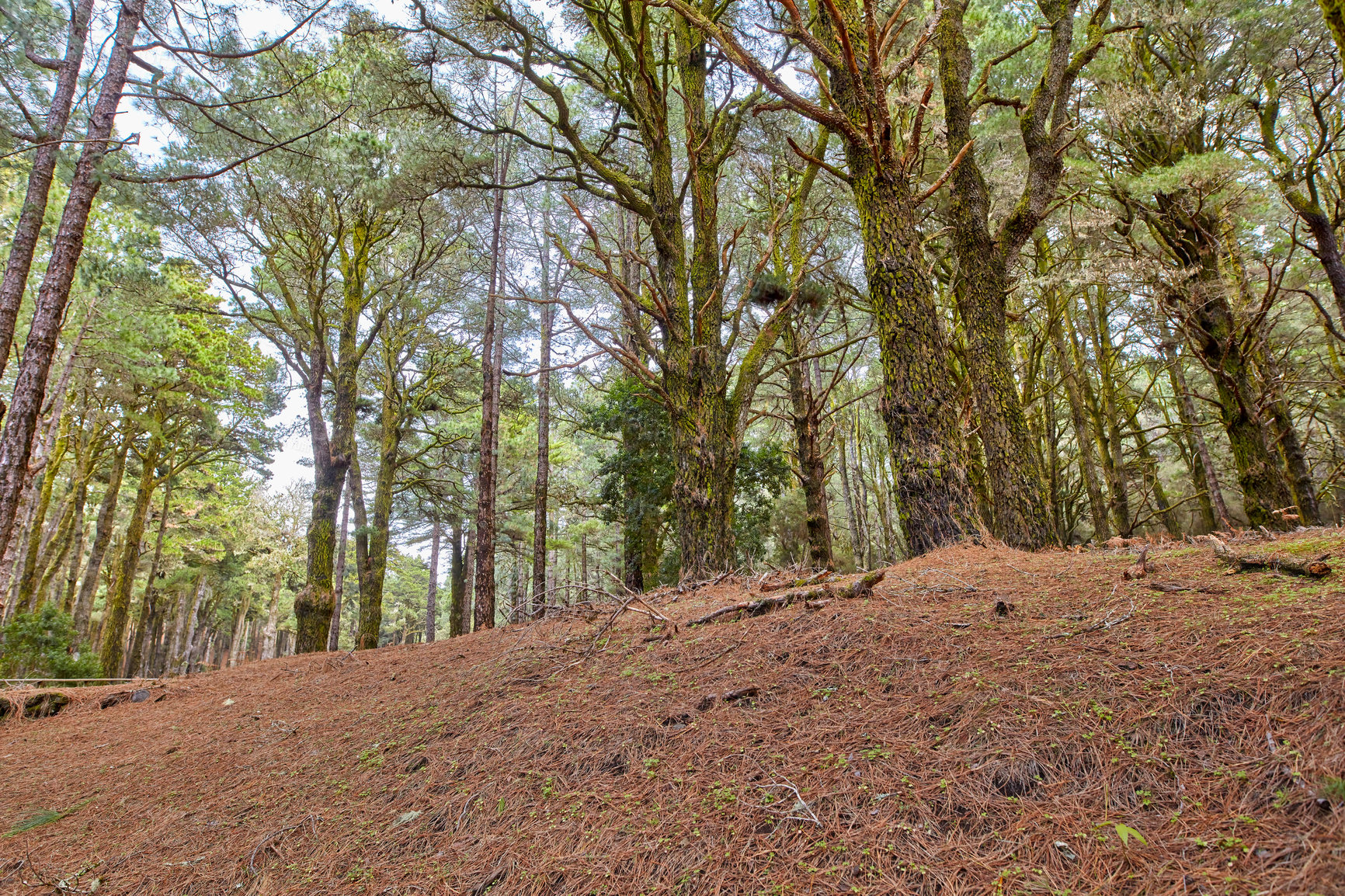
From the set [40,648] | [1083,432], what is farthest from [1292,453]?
[40,648]

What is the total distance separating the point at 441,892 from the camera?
1.68 meters

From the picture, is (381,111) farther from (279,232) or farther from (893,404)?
(893,404)

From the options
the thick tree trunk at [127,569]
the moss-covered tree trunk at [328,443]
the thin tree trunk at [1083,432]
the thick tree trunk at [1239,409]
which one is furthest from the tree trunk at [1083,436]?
the thick tree trunk at [127,569]

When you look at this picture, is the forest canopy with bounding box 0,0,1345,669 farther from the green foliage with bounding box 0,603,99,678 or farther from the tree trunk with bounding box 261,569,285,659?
the tree trunk with bounding box 261,569,285,659

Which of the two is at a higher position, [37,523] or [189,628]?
[37,523]

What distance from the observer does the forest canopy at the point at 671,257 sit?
5137mm

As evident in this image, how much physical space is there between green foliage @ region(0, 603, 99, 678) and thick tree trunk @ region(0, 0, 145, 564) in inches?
219

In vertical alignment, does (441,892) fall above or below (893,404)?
below

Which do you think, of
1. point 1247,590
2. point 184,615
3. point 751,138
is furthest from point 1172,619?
point 184,615

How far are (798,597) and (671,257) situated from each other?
4.73 m

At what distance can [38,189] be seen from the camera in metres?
5.17

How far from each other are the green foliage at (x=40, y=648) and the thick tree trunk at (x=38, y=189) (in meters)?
6.27

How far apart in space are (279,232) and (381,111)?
423 centimetres

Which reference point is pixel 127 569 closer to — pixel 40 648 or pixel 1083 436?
pixel 40 648
